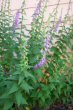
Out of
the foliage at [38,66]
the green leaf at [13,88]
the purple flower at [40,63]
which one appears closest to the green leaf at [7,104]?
the foliage at [38,66]

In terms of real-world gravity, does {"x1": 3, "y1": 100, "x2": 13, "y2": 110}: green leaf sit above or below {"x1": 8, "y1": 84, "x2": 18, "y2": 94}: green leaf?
below

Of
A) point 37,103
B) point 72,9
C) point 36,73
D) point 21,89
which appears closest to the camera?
point 21,89

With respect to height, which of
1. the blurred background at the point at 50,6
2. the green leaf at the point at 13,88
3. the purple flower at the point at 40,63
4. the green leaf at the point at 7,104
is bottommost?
the green leaf at the point at 7,104

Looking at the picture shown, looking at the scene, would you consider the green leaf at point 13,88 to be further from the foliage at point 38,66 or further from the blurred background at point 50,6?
the blurred background at point 50,6

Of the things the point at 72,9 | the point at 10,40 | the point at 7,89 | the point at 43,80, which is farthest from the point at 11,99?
the point at 72,9

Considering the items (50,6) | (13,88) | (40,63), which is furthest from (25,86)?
(50,6)

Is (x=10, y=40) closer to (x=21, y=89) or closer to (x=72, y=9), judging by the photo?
(x=21, y=89)

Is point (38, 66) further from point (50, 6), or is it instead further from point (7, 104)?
point (50, 6)

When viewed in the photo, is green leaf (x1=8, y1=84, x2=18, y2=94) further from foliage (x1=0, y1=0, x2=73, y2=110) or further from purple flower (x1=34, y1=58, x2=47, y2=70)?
purple flower (x1=34, y1=58, x2=47, y2=70)

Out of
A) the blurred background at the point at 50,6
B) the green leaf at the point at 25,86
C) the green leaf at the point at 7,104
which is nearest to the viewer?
the green leaf at the point at 25,86

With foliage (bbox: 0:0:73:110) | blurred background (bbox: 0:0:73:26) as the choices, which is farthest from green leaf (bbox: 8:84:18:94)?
blurred background (bbox: 0:0:73:26)

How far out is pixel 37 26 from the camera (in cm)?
434

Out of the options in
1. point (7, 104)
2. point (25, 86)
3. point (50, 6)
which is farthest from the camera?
point (50, 6)

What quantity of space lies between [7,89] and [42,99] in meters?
0.59
